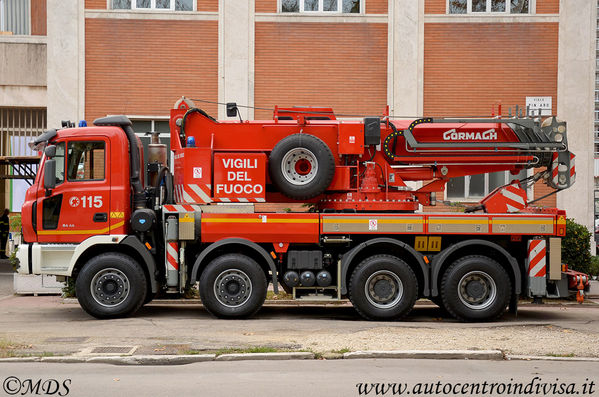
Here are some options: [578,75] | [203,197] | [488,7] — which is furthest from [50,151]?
[578,75]

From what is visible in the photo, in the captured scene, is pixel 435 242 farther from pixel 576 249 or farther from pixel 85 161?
pixel 85 161

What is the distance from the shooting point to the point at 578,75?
2100cm

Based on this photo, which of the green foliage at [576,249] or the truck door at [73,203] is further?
the green foliage at [576,249]

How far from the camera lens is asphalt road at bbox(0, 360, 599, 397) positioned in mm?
7414

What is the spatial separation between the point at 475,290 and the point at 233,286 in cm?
388

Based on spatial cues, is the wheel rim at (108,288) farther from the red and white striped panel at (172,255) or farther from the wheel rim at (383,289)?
the wheel rim at (383,289)

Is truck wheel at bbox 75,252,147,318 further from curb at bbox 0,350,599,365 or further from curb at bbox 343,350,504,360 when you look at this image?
curb at bbox 343,350,504,360

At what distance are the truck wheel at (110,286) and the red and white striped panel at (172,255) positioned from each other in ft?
1.53

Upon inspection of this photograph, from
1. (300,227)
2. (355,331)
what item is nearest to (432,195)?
(300,227)

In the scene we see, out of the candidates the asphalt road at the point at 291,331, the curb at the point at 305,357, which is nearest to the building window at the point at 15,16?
the asphalt road at the point at 291,331

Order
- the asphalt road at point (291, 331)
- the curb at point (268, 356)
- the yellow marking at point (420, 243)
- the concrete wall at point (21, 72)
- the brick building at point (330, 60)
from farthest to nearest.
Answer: the concrete wall at point (21, 72) → the brick building at point (330, 60) → the yellow marking at point (420, 243) → the asphalt road at point (291, 331) → the curb at point (268, 356)

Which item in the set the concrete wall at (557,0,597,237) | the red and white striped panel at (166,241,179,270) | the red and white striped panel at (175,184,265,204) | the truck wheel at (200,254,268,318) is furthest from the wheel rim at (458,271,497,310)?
the concrete wall at (557,0,597,237)

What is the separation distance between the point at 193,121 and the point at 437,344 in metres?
5.65

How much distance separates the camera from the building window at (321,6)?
21.4 meters
